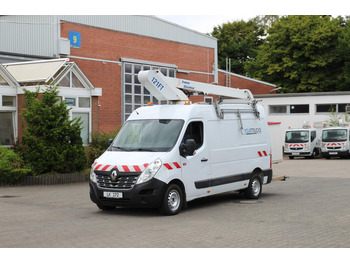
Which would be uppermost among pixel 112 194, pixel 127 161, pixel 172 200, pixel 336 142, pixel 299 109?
pixel 299 109

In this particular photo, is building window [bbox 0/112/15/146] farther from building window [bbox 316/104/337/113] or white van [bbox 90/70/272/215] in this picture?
building window [bbox 316/104/337/113]

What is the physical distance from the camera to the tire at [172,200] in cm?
1099

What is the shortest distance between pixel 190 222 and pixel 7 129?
1383 centimetres

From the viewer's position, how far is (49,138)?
18.2 m

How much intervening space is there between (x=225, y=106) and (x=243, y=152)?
52.7 inches

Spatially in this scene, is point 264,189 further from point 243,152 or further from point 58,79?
point 58,79

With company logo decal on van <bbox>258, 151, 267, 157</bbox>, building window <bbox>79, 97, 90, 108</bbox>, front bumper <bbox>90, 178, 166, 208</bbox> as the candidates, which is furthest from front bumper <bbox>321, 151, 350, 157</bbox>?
front bumper <bbox>90, 178, 166, 208</bbox>

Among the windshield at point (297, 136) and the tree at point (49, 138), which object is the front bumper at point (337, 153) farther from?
the tree at point (49, 138)

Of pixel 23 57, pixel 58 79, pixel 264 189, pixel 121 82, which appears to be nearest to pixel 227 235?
pixel 264 189

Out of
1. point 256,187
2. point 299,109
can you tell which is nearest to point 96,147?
point 256,187

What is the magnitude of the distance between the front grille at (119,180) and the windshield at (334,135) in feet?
94.8

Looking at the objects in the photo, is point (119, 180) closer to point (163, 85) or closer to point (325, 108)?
point (163, 85)

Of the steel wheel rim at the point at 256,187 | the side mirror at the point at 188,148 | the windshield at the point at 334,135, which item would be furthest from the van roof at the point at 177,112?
the windshield at the point at 334,135

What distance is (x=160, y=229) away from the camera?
31.0ft
